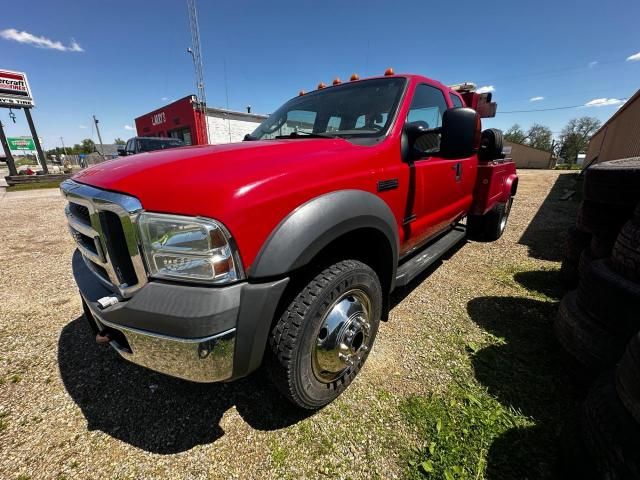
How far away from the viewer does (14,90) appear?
17219mm

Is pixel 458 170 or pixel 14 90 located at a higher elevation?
pixel 14 90

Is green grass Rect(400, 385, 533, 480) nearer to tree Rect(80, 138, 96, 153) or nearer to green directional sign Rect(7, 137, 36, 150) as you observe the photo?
green directional sign Rect(7, 137, 36, 150)

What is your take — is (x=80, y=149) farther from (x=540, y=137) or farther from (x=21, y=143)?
(x=540, y=137)

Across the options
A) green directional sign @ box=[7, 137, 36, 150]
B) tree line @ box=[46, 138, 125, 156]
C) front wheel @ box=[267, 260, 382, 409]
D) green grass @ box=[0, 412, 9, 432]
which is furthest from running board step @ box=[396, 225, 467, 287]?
tree line @ box=[46, 138, 125, 156]

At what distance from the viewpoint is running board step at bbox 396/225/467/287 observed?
231cm

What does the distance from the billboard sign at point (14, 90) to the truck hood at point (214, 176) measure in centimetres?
2390

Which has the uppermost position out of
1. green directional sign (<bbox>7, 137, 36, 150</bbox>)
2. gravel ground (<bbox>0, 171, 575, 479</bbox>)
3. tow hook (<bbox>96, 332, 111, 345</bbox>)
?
green directional sign (<bbox>7, 137, 36, 150</bbox>)

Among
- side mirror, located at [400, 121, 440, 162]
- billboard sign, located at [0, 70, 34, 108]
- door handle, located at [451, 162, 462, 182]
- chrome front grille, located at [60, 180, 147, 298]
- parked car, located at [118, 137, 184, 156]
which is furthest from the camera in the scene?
billboard sign, located at [0, 70, 34, 108]

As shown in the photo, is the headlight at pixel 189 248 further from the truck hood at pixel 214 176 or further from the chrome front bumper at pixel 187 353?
the chrome front bumper at pixel 187 353

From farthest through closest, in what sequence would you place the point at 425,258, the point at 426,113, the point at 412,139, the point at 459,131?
the point at 425,258 → the point at 426,113 → the point at 412,139 → the point at 459,131

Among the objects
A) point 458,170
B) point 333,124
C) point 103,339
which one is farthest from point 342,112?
point 103,339

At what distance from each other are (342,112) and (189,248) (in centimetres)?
179

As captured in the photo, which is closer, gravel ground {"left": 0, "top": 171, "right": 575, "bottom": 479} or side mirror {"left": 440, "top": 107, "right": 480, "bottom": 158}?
gravel ground {"left": 0, "top": 171, "right": 575, "bottom": 479}

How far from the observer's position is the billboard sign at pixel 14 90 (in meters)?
16.9
